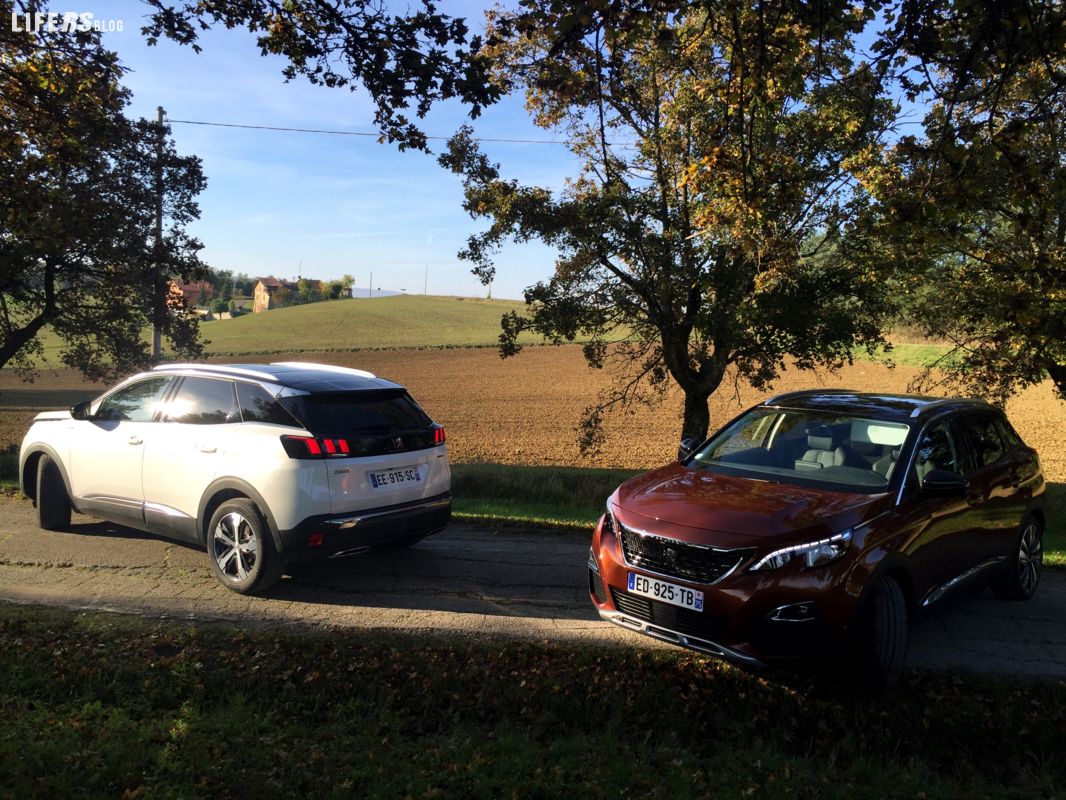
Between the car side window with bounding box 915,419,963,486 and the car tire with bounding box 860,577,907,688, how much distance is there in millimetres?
905

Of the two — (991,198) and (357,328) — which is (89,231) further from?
(357,328)

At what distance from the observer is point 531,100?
1338 centimetres

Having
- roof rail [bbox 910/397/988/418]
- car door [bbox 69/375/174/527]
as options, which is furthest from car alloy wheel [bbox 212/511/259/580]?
roof rail [bbox 910/397/988/418]

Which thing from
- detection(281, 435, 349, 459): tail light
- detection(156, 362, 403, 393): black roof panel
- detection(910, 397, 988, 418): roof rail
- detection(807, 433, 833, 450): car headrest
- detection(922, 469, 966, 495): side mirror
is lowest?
detection(922, 469, 966, 495): side mirror

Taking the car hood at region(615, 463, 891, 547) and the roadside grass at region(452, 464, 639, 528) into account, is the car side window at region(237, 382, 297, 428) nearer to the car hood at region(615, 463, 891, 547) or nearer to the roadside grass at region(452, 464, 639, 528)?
the car hood at region(615, 463, 891, 547)

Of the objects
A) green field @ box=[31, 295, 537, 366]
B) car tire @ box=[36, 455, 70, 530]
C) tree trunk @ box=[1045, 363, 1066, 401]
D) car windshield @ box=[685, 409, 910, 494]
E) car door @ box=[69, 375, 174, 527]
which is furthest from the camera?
green field @ box=[31, 295, 537, 366]

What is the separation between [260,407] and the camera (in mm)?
6074

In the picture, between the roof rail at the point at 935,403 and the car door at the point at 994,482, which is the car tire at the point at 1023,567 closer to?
the car door at the point at 994,482

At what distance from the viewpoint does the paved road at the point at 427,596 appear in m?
5.20

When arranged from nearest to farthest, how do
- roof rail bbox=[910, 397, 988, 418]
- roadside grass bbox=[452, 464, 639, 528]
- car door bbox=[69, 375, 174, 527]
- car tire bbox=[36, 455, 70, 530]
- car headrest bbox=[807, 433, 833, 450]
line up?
car headrest bbox=[807, 433, 833, 450], roof rail bbox=[910, 397, 988, 418], car door bbox=[69, 375, 174, 527], car tire bbox=[36, 455, 70, 530], roadside grass bbox=[452, 464, 639, 528]

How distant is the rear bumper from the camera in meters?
5.62

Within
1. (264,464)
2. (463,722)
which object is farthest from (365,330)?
(463,722)

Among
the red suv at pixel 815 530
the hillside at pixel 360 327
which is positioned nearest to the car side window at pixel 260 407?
the red suv at pixel 815 530

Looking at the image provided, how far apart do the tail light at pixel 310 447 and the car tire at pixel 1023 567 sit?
517 centimetres
